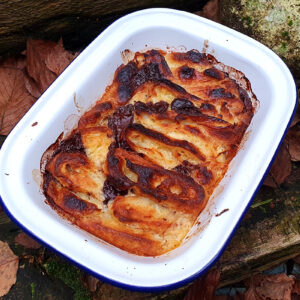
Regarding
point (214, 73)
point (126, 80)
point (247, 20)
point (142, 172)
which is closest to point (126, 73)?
point (126, 80)

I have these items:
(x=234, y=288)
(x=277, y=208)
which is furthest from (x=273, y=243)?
(x=234, y=288)

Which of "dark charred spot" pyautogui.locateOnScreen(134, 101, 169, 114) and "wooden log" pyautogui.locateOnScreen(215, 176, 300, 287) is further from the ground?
"dark charred spot" pyautogui.locateOnScreen(134, 101, 169, 114)

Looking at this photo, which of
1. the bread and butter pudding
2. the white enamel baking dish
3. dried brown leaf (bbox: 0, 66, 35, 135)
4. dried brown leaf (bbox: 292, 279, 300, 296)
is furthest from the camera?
dried brown leaf (bbox: 0, 66, 35, 135)

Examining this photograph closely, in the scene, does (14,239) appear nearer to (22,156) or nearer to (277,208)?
(22,156)

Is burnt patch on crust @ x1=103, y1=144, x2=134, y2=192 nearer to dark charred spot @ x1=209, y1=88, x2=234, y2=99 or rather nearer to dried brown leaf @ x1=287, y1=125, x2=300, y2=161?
dark charred spot @ x1=209, y1=88, x2=234, y2=99

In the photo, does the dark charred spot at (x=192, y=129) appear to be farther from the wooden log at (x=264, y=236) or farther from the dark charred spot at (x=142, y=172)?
the wooden log at (x=264, y=236)

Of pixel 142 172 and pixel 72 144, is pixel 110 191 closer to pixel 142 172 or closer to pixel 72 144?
pixel 142 172

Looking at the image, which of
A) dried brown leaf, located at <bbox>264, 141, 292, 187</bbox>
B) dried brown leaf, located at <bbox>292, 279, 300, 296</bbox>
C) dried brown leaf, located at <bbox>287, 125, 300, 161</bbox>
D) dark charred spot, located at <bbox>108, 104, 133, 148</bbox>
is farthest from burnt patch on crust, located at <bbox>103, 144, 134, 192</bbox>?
dried brown leaf, located at <bbox>292, 279, 300, 296</bbox>
